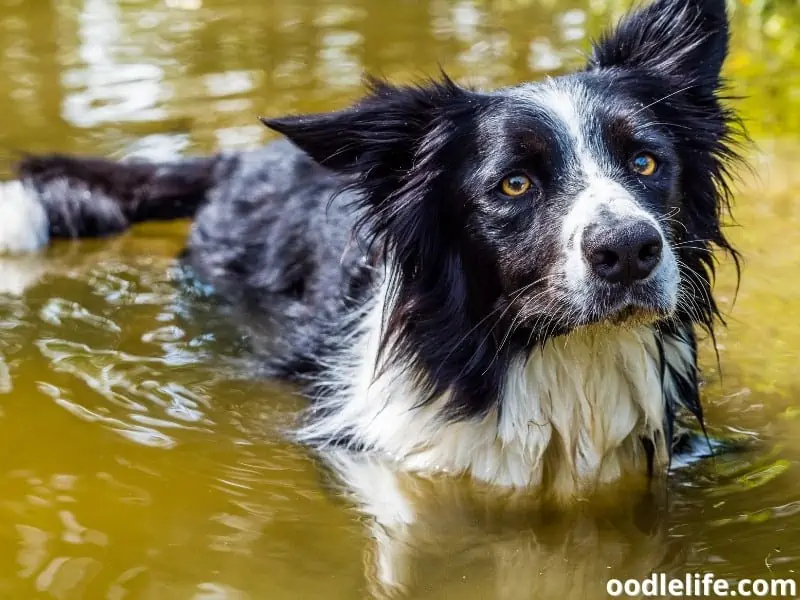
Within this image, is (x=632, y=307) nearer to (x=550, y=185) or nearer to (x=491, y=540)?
(x=550, y=185)

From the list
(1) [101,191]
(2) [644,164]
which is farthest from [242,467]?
(1) [101,191]

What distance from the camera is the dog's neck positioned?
4172 millimetres

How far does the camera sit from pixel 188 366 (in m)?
5.31

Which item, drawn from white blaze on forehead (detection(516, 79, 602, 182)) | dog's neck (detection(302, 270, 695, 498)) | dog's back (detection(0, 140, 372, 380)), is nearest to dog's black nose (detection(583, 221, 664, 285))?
white blaze on forehead (detection(516, 79, 602, 182))

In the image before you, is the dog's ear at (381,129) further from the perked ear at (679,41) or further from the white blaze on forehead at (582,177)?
the perked ear at (679,41)

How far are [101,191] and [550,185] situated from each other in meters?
4.17

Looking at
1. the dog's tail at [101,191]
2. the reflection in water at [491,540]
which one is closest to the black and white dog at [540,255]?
the reflection in water at [491,540]

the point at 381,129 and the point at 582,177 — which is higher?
the point at 381,129

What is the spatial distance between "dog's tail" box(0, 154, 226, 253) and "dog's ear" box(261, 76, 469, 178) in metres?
3.00

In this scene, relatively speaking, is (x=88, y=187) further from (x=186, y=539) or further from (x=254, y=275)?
(x=186, y=539)

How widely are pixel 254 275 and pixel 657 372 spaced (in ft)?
9.32

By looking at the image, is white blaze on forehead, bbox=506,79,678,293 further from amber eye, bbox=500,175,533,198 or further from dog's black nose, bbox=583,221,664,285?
amber eye, bbox=500,175,533,198

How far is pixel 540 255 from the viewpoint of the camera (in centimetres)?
380

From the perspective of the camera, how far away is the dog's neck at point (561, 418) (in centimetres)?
417
